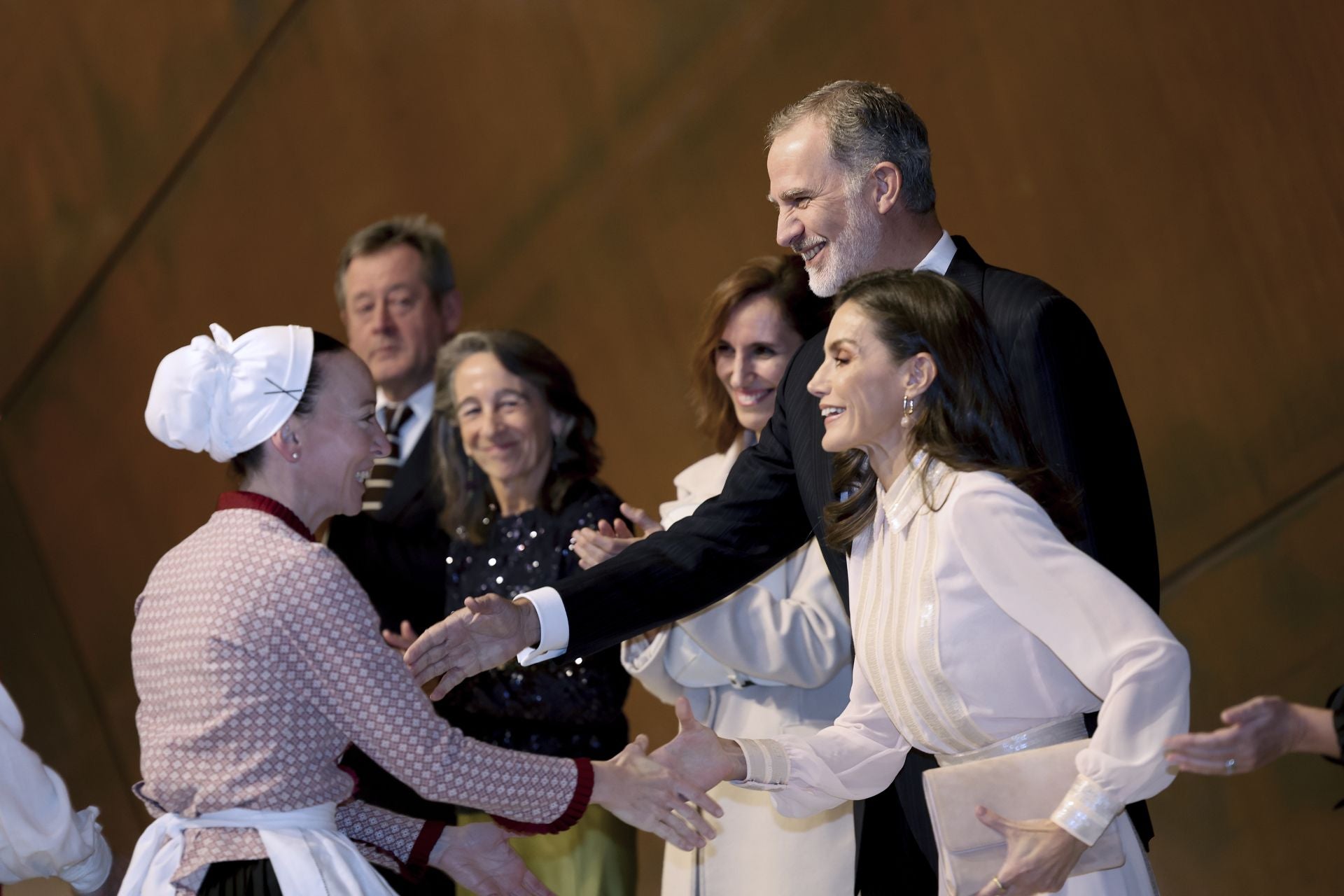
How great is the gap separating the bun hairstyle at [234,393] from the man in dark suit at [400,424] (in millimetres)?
1122

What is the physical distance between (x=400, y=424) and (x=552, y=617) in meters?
1.73

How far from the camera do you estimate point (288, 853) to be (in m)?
2.10

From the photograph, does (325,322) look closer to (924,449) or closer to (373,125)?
(373,125)

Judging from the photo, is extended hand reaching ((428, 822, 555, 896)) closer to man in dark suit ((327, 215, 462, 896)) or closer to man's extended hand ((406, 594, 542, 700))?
man's extended hand ((406, 594, 542, 700))

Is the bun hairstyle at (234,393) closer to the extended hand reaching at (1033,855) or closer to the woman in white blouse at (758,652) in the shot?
the woman in white blouse at (758,652)

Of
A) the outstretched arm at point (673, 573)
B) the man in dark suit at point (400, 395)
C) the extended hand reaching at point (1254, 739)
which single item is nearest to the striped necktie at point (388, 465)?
the man in dark suit at point (400, 395)

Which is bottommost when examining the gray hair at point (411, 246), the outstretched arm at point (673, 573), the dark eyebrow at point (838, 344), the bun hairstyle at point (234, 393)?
the outstretched arm at point (673, 573)

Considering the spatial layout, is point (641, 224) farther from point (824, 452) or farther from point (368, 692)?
point (368, 692)

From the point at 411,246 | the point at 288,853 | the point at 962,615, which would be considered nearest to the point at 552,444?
the point at 411,246

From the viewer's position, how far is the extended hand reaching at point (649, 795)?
94.1 inches

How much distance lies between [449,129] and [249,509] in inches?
119

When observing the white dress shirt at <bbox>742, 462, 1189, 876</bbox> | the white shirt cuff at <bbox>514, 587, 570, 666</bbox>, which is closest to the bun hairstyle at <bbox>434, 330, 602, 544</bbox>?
the white shirt cuff at <bbox>514, 587, 570, 666</bbox>

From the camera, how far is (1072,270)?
405 cm

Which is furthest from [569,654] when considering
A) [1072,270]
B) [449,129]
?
[449,129]
